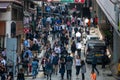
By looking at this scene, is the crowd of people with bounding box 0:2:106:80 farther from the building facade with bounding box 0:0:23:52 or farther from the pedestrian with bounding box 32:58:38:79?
the building facade with bounding box 0:0:23:52

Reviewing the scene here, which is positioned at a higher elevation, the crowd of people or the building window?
the building window

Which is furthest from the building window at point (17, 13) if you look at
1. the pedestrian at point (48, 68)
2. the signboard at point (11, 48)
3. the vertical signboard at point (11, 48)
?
the signboard at point (11, 48)

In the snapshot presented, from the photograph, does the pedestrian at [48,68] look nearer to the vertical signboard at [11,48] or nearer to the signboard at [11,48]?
the vertical signboard at [11,48]

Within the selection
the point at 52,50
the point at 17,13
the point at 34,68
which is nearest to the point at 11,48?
the point at 34,68

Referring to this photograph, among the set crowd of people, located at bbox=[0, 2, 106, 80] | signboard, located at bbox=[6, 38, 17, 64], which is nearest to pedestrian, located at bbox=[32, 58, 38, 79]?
A: crowd of people, located at bbox=[0, 2, 106, 80]

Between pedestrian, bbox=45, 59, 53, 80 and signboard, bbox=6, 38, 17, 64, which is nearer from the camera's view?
signboard, bbox=6, 38, 17, 64

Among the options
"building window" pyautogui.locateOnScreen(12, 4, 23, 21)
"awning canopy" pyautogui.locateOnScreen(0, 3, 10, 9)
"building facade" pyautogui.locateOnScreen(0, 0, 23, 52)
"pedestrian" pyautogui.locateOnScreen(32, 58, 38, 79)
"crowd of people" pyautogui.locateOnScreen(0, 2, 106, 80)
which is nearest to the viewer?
"crowd of people" pyautogui.locateOnScreen(0, 2, 106, 80)

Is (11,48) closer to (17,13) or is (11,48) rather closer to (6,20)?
(6,20)

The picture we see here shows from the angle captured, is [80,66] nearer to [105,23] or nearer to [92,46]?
[92,46]

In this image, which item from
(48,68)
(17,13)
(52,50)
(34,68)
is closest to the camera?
(48,68)

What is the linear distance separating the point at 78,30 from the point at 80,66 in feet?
58.5

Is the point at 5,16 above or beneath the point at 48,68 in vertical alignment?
above

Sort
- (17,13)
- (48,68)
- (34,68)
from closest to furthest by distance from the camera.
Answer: (48,68)
(34,68)
(17,13)

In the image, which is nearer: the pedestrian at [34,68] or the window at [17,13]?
the pedestrian at [34,68]
